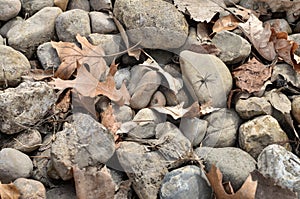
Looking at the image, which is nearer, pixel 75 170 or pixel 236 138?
pixel 75 170

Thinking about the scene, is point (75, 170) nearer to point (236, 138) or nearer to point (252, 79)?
point (236, 138)

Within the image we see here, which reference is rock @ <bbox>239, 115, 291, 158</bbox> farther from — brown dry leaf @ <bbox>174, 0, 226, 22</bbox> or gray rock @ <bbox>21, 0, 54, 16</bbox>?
gray rock @ <bbox>21, 0, 54, 16</bbox>

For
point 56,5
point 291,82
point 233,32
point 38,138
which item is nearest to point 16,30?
point 56,5

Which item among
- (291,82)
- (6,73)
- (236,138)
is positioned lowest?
(236,138)

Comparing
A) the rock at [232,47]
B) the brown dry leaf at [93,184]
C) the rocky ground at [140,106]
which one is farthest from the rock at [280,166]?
the brown dry leaf at [93,184]

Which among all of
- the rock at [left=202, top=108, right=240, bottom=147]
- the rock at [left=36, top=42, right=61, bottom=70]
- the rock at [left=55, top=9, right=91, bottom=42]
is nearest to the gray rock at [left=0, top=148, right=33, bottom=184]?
the rock at [left=36, top=42, right=61, bottom=70]

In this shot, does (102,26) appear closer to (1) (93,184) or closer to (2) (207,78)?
(2) (207,78)
